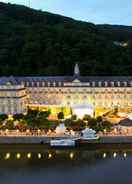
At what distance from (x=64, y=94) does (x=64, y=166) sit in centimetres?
1984

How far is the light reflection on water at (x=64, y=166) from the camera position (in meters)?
27.4

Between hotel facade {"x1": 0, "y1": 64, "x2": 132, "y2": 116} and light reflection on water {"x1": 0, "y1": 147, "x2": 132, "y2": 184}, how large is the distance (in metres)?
12.8

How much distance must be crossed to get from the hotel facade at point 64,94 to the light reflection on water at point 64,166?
41.9ft

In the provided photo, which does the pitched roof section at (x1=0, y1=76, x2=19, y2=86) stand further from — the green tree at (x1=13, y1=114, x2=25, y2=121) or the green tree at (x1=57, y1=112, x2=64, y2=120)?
the green tree at (x1=57, y1=112, x2=64, y2=120)

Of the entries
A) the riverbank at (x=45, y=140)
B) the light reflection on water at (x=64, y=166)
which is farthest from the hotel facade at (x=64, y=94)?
the light reflection on water at (x=64, y=166)

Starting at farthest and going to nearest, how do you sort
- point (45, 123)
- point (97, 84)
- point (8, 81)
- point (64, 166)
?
point (97, 84), point (8, 81), point (45, 123), point (64, 166)

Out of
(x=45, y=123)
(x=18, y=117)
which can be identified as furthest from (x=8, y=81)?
(x=45, y=123)

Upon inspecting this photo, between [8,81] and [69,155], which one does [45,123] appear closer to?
[69,155]

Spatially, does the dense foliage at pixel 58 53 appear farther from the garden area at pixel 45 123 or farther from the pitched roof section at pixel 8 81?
the garden area at pixel 45 123

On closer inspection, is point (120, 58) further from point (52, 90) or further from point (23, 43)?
point (52, 90)

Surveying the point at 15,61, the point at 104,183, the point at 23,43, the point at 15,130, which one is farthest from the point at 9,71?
the point at 104,183

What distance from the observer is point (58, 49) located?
66.6 metres

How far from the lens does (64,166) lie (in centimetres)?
2969

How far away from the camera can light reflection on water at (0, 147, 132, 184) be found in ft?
89.8
